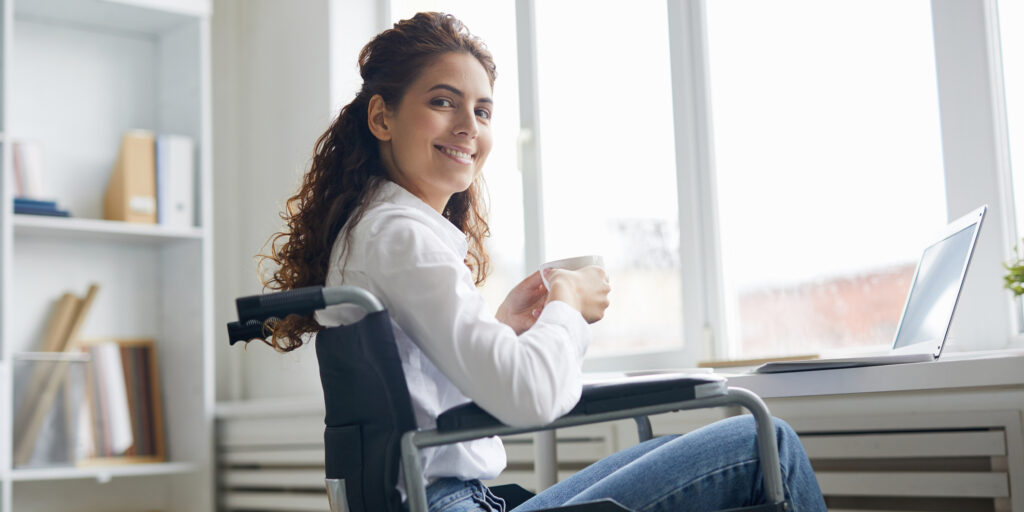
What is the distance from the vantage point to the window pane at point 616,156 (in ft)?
7.97

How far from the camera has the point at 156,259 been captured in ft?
10.5

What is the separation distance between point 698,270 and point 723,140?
314 millimetres

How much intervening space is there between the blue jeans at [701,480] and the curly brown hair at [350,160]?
321mm

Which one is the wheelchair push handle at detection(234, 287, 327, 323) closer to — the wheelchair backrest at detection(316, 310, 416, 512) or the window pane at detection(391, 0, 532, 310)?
the wheelchair backrest at detection(316, 310, 416, 512)

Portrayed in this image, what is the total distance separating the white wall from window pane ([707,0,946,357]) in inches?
49.9

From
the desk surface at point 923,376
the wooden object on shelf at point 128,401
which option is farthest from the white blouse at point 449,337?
the wooden object on shelf at point 128,401

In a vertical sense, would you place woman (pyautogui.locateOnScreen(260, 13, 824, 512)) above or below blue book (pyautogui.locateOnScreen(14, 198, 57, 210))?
below

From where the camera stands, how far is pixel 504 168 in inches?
112

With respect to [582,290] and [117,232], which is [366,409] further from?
[117,232]

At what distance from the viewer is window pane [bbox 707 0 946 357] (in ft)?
6.42

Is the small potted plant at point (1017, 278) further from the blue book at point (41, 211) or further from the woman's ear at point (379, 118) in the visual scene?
the blue book at point (41, 211)

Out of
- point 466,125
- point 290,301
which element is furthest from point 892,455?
point 290,301

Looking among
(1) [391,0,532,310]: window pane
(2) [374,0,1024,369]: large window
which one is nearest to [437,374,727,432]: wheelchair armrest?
(2) [374,0,1024,369]: large window

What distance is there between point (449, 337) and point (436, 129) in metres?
0.35
